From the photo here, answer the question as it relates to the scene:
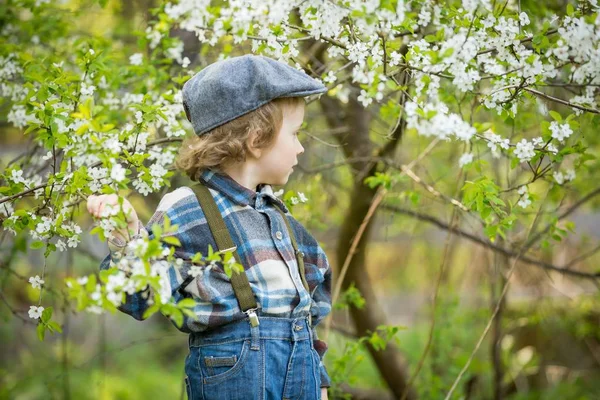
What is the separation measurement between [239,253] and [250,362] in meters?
0.31

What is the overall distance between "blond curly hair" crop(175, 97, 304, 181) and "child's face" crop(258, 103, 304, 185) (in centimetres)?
2

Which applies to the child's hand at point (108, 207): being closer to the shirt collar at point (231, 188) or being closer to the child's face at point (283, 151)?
the shirt collar at point (231, 188)

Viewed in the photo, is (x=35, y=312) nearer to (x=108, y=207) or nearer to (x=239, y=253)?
(x=108, y=207)

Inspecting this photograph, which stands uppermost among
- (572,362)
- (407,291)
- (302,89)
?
(302,89)

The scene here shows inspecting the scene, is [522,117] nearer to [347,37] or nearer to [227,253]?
[347,37]

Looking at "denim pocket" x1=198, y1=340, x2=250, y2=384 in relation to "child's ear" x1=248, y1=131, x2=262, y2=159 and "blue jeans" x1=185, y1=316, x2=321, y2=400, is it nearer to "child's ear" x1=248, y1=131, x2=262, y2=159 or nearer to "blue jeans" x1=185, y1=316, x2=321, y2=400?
"blue jeans" x1=185, y1=316, x2=321, y2=400

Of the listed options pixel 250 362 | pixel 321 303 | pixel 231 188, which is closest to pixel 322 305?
pixel 321 303

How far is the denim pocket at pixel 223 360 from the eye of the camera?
180 cm

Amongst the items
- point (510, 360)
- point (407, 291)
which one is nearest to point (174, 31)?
point (510, 360)

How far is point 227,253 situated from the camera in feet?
5.23

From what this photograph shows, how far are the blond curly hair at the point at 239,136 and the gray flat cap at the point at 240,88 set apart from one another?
30mm

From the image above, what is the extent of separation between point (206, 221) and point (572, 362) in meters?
4.43

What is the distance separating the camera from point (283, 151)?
195cm

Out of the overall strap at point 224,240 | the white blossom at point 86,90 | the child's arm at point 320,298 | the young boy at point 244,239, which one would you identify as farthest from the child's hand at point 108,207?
the child's arm at point 320,298
